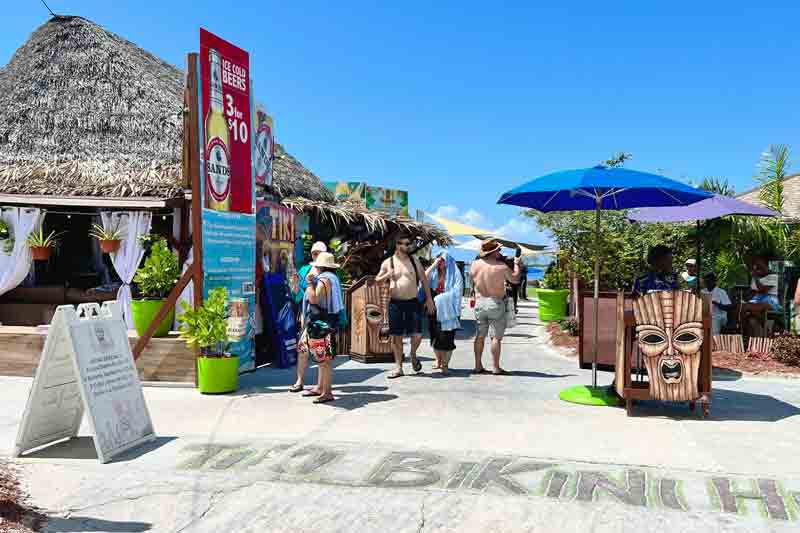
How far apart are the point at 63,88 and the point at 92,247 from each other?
3628mm

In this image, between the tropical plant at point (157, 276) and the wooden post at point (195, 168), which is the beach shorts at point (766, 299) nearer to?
the wooden post at point (195, 168)

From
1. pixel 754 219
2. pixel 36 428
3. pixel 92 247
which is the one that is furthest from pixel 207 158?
pixel 754 219

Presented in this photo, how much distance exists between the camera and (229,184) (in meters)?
8.74

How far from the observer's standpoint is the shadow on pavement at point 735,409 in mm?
6562

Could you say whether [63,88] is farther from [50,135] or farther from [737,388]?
[737,388]

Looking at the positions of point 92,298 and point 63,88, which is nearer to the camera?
point 92,298

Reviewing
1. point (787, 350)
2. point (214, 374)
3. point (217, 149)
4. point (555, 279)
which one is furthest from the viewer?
point (555, 279)

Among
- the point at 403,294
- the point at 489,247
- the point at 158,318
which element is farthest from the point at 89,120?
the point at 489,247

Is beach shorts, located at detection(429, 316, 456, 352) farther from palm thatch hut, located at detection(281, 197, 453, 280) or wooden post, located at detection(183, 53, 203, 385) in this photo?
palm thatch hut, located at detection(281, 197, 453, 280)

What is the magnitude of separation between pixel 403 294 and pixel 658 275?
3135 mm

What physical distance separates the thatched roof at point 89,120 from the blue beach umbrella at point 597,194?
267 inches

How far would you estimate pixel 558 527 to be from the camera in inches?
147

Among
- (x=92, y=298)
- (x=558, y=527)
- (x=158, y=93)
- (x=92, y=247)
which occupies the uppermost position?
(x=158, y=93)

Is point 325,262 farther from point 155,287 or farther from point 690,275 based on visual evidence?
point 690,275
